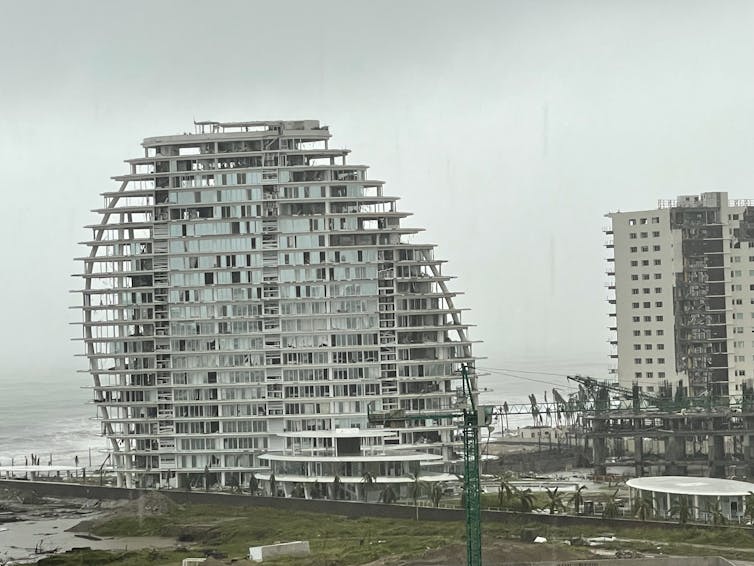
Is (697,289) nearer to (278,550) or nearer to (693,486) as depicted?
(693,486)

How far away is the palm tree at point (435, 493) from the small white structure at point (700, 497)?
10890 mm

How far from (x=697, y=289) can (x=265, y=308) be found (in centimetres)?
3938

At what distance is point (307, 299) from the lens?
10831cm

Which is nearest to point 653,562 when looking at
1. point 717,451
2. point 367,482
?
point 367,482

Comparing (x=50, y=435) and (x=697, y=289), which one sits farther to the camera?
(x=50, y=435)

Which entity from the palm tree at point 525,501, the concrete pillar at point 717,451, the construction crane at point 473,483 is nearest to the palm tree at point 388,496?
the construction crane at point 473,483

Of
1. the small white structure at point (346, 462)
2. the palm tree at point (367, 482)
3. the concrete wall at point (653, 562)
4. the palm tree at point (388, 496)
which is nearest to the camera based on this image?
the concrete wall at point (653, 562)

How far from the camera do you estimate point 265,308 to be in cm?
10888

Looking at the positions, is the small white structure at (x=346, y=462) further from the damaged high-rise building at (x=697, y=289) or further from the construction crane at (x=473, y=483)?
the damaged high-rise building at (x=697, y=289)

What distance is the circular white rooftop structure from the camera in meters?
87.8

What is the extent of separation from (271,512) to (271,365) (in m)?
14.7

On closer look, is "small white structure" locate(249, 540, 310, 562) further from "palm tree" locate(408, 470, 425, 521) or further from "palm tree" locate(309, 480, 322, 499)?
"palm tree" locate(309, 480, 322, 499)

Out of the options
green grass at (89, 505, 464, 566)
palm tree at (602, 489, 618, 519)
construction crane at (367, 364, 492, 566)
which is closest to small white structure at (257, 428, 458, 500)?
green grass at (89, 505, 464, 566)

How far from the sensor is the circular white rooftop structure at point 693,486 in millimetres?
87750
